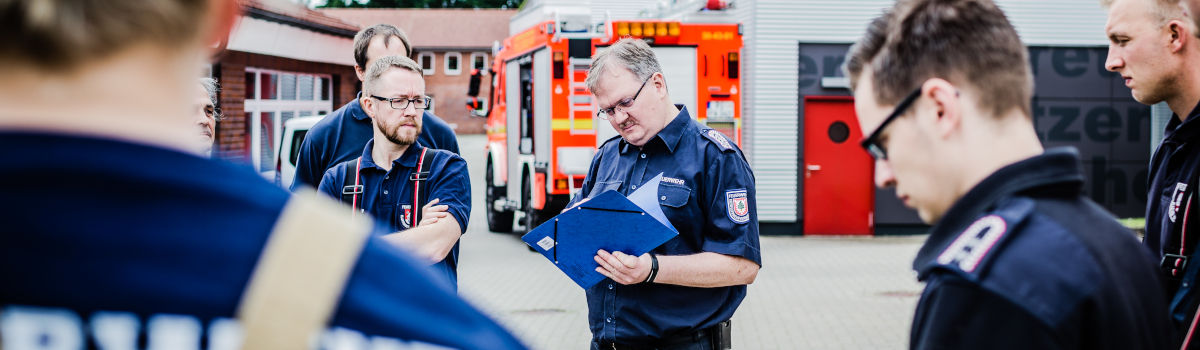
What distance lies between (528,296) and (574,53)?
3.34 meters

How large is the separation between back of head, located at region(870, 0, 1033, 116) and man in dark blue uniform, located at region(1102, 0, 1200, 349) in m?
1.24

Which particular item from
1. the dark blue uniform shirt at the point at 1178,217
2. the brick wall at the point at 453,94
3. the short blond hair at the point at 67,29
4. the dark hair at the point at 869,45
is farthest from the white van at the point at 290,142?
the brick wall at the point at 453,94

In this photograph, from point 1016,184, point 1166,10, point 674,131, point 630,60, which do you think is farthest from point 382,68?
point 1016,184

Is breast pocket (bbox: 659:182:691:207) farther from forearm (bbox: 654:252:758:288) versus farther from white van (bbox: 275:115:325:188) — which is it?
white van (bbox: 275:115:325:188)

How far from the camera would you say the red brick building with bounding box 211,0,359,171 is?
56.2 ft

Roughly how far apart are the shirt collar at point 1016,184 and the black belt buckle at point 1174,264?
1223 mm

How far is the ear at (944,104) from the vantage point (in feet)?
5.24

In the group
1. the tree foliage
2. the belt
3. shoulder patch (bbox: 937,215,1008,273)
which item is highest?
the tree foliage

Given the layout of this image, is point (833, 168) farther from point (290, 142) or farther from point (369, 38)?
point (369, 38)

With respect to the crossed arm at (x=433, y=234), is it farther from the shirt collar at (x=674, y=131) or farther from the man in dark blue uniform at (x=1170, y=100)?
the man in dark blue uniform at (x=1170, y=100)

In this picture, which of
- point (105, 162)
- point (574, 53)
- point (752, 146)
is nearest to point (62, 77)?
point (105, 162)

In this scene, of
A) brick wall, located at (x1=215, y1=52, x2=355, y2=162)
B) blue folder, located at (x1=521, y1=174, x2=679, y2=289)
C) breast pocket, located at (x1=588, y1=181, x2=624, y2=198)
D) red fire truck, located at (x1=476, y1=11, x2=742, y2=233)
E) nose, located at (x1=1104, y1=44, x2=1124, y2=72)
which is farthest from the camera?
brick wall, located at (x1=215, y1=52, x2=355, y2=162)

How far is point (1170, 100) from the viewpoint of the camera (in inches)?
112

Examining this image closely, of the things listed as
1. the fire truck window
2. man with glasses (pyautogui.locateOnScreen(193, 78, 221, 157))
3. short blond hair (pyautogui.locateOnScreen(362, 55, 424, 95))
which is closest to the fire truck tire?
the fire truck window
